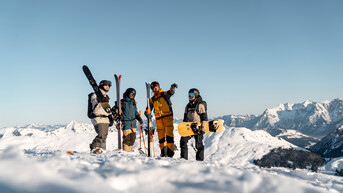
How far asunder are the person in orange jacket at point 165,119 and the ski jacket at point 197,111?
776 mm

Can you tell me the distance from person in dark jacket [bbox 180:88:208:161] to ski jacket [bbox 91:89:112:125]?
3.28 metres

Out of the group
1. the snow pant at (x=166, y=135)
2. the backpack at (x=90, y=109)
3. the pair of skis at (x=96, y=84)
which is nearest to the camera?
the backpack at (x=90, y=109)

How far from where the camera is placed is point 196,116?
1006 cm

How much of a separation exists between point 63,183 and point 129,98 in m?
7.56

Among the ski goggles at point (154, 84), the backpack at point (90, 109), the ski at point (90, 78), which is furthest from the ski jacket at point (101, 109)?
the ski goggles at point (154, 84)

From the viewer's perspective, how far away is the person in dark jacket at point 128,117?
10266 millimetres

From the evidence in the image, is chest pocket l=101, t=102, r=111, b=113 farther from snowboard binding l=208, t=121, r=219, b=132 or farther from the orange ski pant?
snowboard binding l=208, t=121, r=219, b=132

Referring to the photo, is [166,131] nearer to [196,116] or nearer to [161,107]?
[161,107]

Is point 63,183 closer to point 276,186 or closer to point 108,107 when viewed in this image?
point 276,186

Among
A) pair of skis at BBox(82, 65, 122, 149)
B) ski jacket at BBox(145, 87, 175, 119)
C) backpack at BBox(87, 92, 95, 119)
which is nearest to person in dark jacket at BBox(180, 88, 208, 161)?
ski jacket at BBox(145, 87, 175, 119)

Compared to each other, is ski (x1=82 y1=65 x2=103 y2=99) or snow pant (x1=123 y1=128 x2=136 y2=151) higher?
ski (x1=82 y1=65 x2=103 y2=99)

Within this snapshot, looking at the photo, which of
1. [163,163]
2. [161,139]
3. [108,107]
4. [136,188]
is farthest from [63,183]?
[161,139]

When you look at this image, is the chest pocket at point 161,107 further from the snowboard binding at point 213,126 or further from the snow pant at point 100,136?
the snow pant at point 100,136

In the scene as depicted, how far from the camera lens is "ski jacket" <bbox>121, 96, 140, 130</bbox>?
33.7ft
